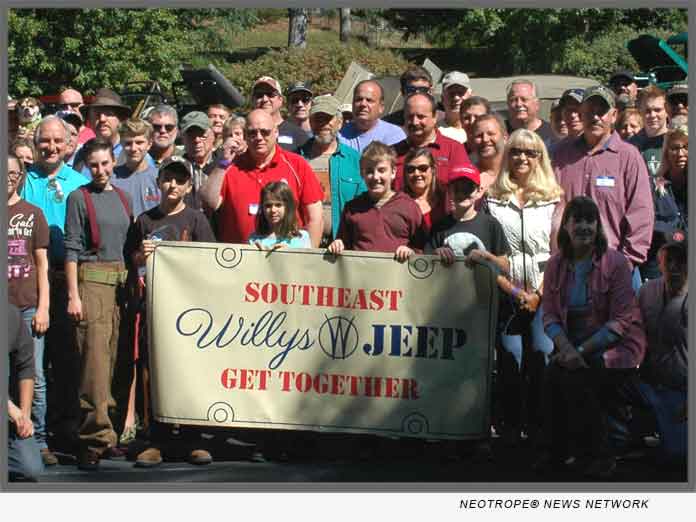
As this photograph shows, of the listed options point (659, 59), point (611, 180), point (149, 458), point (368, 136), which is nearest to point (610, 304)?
point (611, 180)

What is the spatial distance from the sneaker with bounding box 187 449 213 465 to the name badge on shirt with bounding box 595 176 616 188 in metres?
3.07

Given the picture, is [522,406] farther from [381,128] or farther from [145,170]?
[145,170]

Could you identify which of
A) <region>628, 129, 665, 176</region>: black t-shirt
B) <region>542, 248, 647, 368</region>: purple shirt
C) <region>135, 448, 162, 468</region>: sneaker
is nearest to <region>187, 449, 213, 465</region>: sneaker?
<region>135, 448, 162, 468</region>: sneaker

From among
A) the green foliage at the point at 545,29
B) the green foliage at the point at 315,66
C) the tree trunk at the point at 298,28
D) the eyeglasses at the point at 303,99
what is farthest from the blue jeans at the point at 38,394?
the tree trunk at the point at 298,28

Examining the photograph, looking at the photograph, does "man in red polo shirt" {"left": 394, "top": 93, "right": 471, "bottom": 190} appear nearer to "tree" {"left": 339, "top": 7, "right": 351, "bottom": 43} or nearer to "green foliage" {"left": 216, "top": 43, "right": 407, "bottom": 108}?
"green foliage" {"left": 216, "top": 43, "right": 407, "bottom": 108}

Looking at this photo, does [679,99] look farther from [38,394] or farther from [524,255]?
[38,394]

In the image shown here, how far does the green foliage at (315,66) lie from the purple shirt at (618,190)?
25397 millimetres

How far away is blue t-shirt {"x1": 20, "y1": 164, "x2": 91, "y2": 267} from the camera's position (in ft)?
26.4

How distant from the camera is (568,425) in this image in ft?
23.7

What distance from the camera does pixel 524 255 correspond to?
25.1ft

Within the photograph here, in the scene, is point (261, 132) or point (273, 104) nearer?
point (261, 132)

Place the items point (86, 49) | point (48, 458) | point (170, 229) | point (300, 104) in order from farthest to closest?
point (86, 49)
point (300, 104)
point (170, 229)
point (48, 458)

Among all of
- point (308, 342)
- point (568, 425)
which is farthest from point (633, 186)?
point (308, 342)

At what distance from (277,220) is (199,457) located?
4.97ft
